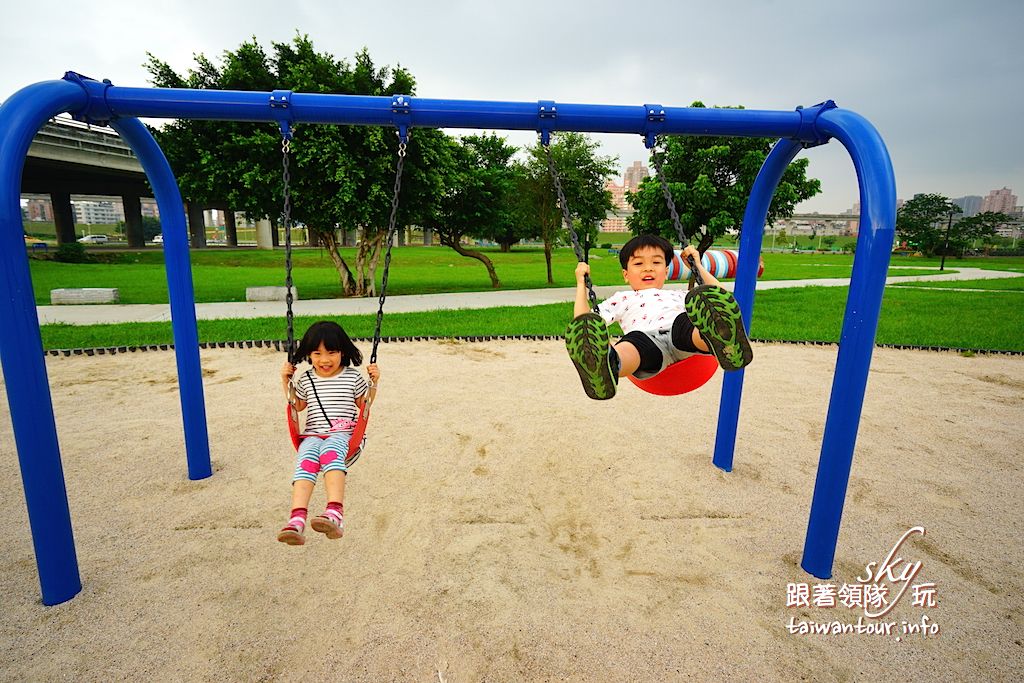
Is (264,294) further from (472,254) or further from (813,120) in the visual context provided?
(813,120)

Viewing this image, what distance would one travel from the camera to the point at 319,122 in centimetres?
291

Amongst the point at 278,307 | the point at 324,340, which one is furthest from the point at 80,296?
the point at 324,340

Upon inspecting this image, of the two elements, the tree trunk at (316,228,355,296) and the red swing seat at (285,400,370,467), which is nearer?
the red swing seat at (285,400,370,467)

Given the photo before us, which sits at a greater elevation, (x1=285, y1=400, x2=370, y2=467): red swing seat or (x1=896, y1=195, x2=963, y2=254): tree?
(x1=896, y1=195, x2=963, y2=254): tree

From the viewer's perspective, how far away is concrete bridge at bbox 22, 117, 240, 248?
71.9 ft

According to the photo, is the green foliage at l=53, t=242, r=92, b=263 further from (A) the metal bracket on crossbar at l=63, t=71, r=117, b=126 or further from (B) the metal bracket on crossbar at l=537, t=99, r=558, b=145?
(B) the metal bracket on crossbar at l=537, t=99, r=558, b=145

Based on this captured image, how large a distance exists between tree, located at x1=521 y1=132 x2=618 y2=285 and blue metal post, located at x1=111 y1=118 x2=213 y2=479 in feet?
44.3

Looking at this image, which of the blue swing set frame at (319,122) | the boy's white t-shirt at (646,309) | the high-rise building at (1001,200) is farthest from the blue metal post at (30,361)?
the high-rise building at (1001,200)

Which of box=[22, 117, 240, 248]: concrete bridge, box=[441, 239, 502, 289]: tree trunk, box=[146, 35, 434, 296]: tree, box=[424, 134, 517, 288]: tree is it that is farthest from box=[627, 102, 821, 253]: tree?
box=[22, 117, 240, 248]: concrete bridge

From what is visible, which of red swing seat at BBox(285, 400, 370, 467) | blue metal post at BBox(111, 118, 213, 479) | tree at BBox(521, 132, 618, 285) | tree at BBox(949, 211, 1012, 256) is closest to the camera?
red swing seat at BBox(285, 400, 370, 467)

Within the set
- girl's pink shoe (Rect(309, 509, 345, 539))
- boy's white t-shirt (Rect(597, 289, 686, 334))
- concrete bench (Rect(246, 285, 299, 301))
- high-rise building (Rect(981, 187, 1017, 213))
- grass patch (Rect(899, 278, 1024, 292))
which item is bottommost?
concrete bench (Rect(246, 285, 299, 301))

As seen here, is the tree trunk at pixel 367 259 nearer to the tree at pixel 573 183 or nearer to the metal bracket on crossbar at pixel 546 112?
the tree at pixel 573 183

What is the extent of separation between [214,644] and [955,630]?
345 cm

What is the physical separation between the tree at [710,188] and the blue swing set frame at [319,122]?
11975 mm
